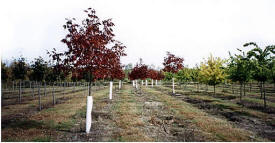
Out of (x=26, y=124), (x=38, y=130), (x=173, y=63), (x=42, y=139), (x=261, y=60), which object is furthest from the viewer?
(x=173, y=63)

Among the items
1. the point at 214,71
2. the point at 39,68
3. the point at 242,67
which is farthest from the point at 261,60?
the point at 39,68

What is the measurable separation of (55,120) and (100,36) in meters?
4.74

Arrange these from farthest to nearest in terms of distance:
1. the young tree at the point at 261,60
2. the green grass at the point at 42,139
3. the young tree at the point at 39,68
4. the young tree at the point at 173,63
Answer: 1. the young tree at the point at 173,63
2. the young tree at the point at 39,68
3. the young tree at the point at 261,60
4. the green grass at the point at 42,139

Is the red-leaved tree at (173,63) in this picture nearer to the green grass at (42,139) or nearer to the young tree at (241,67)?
the young tree at (241,67)

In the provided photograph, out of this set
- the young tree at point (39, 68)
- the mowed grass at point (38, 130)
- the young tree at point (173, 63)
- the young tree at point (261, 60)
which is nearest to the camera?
the mowed grass at point (38, 130)

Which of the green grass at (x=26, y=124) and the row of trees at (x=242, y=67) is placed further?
the row of trees at (x=242, y=67)

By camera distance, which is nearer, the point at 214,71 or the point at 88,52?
the point at 88,52

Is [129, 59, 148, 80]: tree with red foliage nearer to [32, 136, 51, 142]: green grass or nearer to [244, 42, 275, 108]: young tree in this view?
[244, 42, 275, 108]: young tree

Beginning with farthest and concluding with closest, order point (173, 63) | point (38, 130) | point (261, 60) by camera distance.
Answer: point (173, 63) < point (261, 60) < point (38, 130)

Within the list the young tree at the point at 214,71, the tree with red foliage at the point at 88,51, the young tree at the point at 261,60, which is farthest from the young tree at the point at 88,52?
the young tree at the point at 214,71

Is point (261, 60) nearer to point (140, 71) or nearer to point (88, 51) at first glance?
point (88, 51)

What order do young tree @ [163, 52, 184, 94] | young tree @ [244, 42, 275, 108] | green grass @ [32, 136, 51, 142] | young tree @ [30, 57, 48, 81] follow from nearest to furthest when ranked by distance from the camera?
green grass @ [32, 136, 51, 142] < young tree @ [244, 42, 275, 108] < young tree @ [30, 57, 48, 81] < young tree @ [163, 52, 184, 94]

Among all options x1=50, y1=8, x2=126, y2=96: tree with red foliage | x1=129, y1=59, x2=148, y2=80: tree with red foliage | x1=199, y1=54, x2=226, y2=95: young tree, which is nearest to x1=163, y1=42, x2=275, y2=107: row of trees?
x1=199, y1=54, x2=226, y2=95: young tree

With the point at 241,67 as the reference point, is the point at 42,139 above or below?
below
